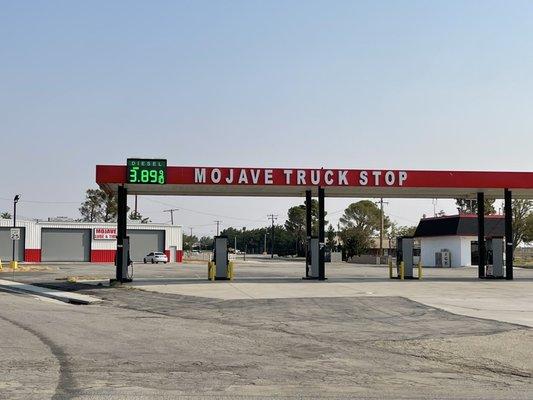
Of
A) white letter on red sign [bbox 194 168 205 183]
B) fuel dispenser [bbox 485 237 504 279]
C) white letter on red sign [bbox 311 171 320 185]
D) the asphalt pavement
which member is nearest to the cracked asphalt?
the asphalt pavement

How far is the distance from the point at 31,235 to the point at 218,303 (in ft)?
179

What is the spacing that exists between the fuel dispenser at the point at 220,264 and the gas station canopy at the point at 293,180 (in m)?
2.78

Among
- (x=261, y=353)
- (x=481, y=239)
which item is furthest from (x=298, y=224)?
(x=261, y=353)

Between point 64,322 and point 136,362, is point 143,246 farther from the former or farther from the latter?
point 136,362

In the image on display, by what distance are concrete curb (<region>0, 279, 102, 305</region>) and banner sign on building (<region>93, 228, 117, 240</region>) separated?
4175cm

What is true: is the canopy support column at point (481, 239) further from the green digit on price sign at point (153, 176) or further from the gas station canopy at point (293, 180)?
the green digit on price sign at point (153, 176)

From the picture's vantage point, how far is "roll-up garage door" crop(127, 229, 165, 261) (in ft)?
245

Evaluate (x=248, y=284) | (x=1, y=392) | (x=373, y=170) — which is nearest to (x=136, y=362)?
(x=1, y=392)

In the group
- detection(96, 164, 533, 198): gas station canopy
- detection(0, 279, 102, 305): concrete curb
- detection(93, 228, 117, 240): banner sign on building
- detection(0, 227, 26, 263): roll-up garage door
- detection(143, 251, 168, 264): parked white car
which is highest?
detection(96, 164, 533, 198): gas station canopy

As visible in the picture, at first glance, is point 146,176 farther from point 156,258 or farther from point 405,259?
point 156,258

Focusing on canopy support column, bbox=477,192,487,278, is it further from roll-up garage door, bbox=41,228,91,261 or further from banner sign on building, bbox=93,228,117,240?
roll-up garage door, bbox=41,228,91,261

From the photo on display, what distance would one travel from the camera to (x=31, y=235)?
6988cm

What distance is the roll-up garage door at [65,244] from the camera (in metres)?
70.9

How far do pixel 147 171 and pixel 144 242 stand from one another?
157 feet
